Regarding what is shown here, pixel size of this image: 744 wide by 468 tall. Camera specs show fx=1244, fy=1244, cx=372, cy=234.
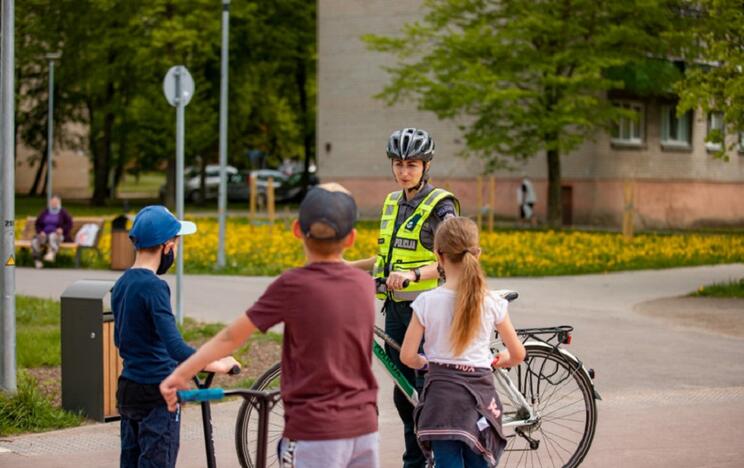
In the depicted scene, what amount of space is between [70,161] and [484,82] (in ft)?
156

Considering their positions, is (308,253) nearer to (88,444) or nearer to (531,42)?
(88,444)

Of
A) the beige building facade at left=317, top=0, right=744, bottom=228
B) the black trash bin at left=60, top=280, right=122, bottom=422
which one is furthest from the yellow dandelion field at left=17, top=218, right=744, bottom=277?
the black trash bin at left=60, top=280, right=122, bottom=422

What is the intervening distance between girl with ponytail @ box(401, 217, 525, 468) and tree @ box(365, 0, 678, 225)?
25.9m

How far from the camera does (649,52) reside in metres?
34.5

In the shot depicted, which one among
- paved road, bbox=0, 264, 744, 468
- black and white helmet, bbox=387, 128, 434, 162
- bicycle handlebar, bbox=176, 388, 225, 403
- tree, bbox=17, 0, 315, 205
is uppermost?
tree, bbox=17, 0, 315, 205

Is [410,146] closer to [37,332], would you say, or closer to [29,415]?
[29,415]

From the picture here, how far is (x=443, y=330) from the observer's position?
526 cm

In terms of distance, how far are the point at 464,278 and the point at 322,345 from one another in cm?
128

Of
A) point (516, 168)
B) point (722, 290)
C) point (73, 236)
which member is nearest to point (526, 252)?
point (722, 290)

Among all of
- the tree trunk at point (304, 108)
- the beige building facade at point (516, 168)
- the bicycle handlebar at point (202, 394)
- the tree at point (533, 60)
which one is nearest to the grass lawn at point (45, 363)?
the bicycle handlebar at point (202, 394)

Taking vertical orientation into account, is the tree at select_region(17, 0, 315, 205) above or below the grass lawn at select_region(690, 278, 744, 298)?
above

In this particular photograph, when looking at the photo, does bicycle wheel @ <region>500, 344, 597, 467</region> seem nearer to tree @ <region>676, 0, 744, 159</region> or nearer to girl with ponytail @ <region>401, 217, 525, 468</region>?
girl with ponytail @ <region>401, 217, 525, 468</region>

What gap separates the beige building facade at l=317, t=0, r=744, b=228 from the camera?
39188mm

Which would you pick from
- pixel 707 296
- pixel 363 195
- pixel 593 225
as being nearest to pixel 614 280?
pixel 707 296
